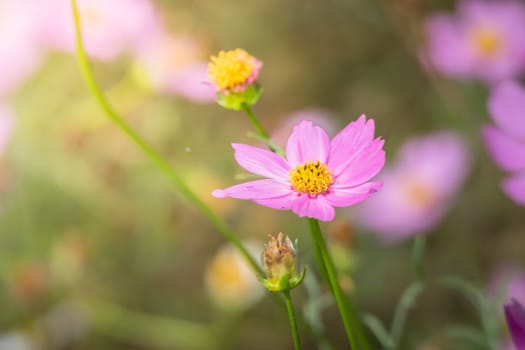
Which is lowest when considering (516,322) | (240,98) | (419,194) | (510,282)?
(516,322)

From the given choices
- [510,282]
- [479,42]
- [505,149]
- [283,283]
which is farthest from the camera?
[479,42]

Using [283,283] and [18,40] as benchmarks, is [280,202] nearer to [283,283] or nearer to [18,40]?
[283,283]

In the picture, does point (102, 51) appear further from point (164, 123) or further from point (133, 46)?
A: point (164, 123)

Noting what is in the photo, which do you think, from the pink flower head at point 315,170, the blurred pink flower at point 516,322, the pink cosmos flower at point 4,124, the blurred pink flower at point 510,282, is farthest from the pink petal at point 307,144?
the pink cosmos flower at point 4,124

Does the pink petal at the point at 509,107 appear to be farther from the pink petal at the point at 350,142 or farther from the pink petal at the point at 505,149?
the pink petal at the point at 350,142

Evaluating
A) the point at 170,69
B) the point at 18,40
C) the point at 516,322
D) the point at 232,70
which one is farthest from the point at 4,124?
the point at 516,322

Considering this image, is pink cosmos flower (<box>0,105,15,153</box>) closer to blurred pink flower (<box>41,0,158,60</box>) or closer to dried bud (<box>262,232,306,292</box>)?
blurred pink flower (<box>41,0,158,60</box>)

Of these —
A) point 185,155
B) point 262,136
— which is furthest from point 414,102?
point 262,136
